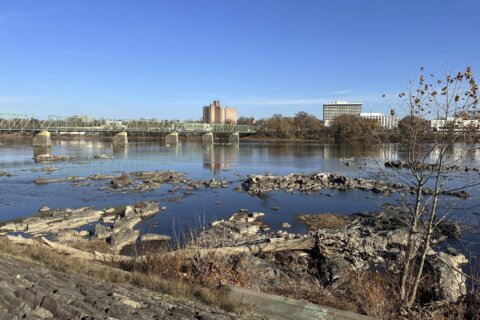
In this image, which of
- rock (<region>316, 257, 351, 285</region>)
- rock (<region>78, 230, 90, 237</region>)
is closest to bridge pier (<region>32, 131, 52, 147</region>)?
rock (<region>78, 230, 90, 237</region>)

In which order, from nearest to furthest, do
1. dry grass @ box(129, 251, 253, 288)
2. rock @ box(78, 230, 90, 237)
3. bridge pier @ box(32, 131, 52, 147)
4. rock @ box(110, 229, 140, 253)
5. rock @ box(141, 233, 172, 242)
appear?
dry grass @ box(129, 251, 253, 288), rock @ box(110, 229, 140, 253), rock @ box(141, 233, 172, 242), rock @ box(78, 230, 90, 237), bridge pier @ box(32, 131, 52, 147)

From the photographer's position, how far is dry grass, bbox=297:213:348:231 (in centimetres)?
2128

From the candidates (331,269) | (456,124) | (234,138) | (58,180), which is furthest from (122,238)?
(234,138)

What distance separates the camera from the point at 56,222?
21.6m

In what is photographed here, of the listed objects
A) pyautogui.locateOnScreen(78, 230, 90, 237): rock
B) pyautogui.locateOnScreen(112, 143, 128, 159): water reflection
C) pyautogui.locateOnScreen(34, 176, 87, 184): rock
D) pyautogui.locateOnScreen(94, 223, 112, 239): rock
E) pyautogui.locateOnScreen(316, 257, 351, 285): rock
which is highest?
pyautogui.locateOnScreen(112, 143, 128, 159): water reflection

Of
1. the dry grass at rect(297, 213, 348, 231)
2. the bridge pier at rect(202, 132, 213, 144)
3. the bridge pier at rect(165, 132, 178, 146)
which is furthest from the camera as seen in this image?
the bridge pier at rect(202, 132, 213, 144)

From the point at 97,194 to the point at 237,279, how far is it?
2563 cm

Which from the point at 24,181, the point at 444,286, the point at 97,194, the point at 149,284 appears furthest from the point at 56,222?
the point at 24,181

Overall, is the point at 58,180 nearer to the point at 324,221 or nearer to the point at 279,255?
the point at 324,221

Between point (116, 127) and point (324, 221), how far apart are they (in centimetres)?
14294

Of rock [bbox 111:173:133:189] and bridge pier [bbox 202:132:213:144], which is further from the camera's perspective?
bridge pier [bbox 202:132:213:144]

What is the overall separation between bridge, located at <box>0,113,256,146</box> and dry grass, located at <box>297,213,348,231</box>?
113m

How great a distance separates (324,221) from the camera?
883 inches

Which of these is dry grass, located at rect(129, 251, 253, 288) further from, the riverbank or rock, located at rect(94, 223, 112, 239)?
rock, located at rect(94, 223, 112, 239)
